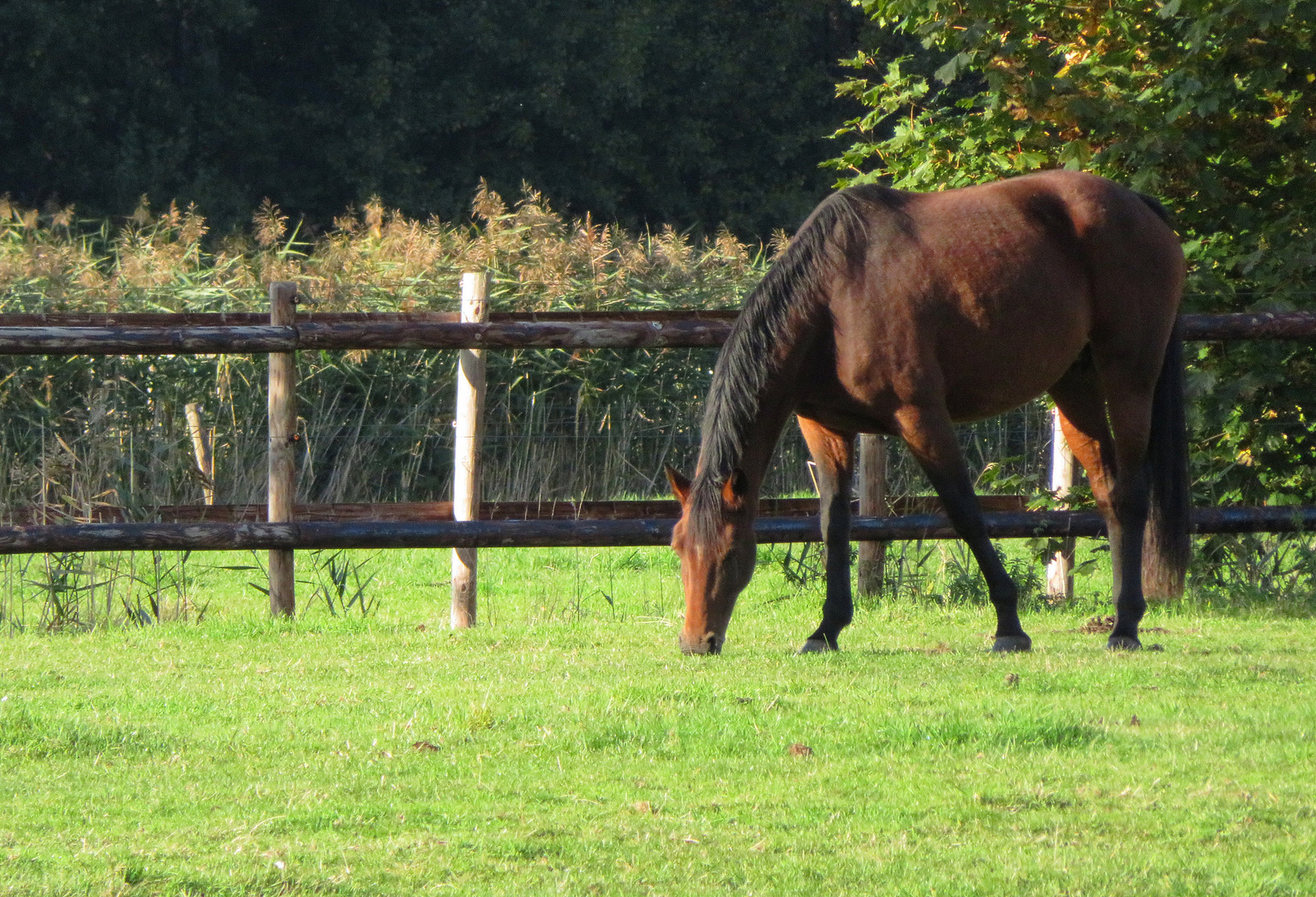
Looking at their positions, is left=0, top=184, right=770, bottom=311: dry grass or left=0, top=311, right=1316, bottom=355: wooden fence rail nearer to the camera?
left=0, top=311, right=1316, bottom=355: wooden fence rail

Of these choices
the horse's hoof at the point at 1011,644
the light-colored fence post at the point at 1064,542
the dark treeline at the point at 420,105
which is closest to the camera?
the horse's hoof at the point at 1011,644

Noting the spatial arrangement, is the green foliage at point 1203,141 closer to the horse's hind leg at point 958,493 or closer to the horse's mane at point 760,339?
the horse's mane at point 760,339

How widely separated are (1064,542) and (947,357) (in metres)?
2.34

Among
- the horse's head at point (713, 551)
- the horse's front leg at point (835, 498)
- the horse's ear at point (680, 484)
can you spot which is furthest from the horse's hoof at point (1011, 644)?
the horse's ear at point (680, 484)

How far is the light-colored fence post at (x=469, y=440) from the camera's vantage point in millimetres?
7129

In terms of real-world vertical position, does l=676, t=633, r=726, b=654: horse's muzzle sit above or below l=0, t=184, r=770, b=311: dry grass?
below

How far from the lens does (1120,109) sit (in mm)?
7121

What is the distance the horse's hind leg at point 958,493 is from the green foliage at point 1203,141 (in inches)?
78.0

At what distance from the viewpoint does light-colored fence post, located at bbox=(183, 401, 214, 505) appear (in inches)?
352

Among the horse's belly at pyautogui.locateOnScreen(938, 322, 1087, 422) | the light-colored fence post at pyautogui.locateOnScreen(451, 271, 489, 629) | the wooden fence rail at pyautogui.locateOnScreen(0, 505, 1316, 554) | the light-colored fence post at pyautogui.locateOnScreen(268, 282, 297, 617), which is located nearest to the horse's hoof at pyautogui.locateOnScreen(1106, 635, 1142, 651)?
the horse's belly at pyautogui.locateOnScreen(938, 322, 1087, 422)

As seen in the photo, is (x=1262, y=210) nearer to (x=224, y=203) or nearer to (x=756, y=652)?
(x=756, y=652)

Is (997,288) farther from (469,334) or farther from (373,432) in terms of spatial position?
(373,432)

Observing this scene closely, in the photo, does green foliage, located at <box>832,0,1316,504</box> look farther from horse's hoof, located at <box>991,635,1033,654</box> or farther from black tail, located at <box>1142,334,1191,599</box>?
horse's hoof, located at <box>991,635,1033,654</box>

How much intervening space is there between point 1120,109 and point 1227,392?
147 centimetres
